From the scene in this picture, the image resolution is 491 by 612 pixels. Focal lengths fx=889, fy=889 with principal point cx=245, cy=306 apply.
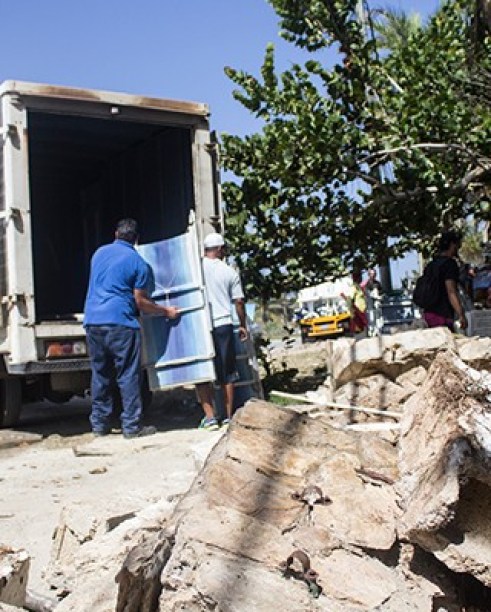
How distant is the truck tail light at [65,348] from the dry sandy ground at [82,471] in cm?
81

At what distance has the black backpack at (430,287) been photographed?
26.4 ft

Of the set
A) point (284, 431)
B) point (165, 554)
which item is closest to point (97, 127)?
point (284, 431)

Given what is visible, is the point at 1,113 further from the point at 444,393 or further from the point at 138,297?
the point at 444,393

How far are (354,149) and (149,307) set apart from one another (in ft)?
11.1

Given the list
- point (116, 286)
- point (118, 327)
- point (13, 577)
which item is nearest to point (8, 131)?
point (116, 286)

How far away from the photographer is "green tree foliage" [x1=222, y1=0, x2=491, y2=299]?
31.6ft

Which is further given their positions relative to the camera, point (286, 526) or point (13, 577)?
point (13, 577)

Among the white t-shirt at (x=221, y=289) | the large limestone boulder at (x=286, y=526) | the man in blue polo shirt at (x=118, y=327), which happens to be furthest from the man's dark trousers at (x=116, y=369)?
the large limestone boulder at (x=286, y=526)

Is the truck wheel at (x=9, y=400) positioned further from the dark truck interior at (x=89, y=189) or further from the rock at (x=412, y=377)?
the rock at (x=412, y=377)

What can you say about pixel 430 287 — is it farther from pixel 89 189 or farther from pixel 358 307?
pixel 358 307

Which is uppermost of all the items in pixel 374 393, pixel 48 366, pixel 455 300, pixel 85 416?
pixel 455 300

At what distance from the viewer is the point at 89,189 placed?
11.1 meters

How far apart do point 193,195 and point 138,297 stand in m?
1.51

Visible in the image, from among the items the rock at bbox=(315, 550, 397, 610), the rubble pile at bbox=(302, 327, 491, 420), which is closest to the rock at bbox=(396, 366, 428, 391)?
the rubble pile at bbox=(302, 327, 491, 420)
